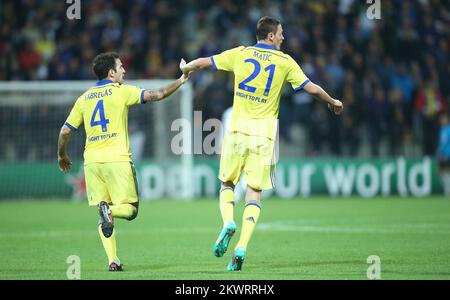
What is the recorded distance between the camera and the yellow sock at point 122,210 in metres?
8.98

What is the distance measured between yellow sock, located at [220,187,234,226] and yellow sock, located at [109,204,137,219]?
913mm

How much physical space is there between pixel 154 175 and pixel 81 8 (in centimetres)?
577

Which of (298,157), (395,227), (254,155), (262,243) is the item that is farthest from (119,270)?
(298,157)

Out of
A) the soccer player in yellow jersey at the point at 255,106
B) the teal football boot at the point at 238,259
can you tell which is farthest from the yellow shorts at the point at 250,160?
the teal football boot at the point at 238,259

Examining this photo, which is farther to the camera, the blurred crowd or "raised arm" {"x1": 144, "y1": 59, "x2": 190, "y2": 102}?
the blurred crowd

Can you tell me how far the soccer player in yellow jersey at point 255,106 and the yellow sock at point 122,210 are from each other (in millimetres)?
919

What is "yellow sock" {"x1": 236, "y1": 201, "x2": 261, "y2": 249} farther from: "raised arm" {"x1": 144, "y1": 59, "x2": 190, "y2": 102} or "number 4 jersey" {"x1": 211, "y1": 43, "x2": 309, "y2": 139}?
"raised arm" {"x1": 144, "y1": 59, "x2": 190, "y2": 102}

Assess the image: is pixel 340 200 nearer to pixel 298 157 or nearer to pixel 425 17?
pixel 298 157

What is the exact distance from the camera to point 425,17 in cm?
2289

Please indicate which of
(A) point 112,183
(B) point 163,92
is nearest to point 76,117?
(A) point 112,183

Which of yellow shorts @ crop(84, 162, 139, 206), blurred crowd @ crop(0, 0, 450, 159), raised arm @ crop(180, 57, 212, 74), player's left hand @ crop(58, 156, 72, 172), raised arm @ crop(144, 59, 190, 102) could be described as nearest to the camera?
raised arm @ crop(144, 59, 190, 102)

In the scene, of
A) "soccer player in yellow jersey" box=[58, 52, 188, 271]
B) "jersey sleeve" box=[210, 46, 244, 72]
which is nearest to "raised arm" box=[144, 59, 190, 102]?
"soccer player in yellow jersey" box=[58, 52, 188, 271]

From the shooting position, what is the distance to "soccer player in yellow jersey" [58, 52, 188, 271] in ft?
29.8

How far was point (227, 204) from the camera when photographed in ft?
29.6
